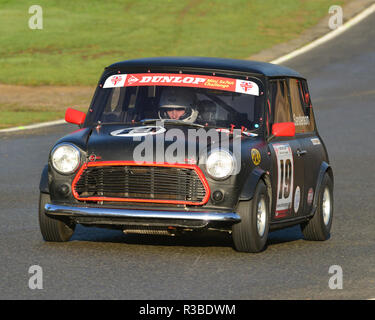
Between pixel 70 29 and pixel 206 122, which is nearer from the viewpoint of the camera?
pixel 206 122

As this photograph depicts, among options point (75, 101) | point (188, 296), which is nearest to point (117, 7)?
point (75, 101)

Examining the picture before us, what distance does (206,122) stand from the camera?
9.32m

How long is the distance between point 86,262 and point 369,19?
35.0m

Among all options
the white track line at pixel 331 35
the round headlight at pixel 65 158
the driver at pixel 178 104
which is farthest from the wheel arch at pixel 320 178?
the white track line at pixel 331 35

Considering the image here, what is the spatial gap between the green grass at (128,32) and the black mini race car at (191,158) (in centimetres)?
1974

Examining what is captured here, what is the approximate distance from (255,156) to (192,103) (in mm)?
923

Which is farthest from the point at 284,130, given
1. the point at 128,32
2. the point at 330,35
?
the point at 128,32

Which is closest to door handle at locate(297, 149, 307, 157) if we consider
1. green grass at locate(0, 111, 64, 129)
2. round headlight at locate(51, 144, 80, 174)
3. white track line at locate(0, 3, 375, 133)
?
round headlight at locate(51, 144, 80, 174)

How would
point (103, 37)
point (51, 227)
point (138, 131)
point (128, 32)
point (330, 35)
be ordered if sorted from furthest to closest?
point (128, 32), point (330, 35), point (103, 37), point (51, 227), point (138, 131)

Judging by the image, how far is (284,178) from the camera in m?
9.42

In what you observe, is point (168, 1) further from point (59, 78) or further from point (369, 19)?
point (59, 78)

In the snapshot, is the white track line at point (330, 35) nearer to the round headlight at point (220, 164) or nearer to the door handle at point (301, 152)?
the door handle at point (301, 152)

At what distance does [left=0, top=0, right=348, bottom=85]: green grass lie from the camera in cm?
3244

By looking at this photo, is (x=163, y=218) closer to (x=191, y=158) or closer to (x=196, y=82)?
(x=191, y=158)
